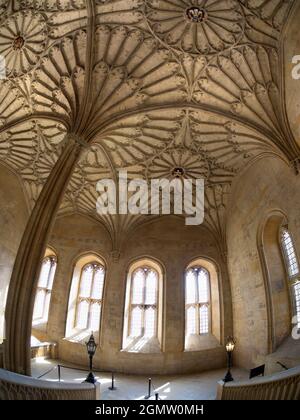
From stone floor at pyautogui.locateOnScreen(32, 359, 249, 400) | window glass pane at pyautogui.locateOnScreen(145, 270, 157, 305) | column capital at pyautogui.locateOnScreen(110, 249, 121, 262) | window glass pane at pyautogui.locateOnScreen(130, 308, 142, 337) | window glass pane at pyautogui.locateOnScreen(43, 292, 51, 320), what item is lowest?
stone floor at pyautogui.locateOnScreen(32, 359, 249, 400)

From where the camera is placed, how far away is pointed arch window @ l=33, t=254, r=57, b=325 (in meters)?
16.6

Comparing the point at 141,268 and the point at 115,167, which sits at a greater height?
the point at 115,167

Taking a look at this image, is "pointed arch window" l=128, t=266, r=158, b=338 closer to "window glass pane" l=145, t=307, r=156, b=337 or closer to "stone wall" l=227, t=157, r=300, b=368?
"window glass pane" l=145, t=307, r=156, b=337

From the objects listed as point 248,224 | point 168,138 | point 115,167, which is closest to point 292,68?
point 168,138

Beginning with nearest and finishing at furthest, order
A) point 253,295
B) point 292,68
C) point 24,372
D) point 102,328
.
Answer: point 24,372 < point 292,68 < point 253,295 < point 102,328

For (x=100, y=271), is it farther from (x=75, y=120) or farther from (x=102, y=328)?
(x=75, y=120)

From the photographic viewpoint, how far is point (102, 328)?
619 inches

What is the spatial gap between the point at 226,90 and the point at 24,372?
1140cm

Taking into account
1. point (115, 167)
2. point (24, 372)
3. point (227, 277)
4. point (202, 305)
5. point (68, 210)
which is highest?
point (115, 167)

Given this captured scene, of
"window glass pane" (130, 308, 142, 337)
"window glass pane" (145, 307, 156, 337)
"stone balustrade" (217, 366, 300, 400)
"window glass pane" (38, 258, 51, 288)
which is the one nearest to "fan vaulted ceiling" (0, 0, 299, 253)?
"window glass pane" (38, 258, 51, 288)

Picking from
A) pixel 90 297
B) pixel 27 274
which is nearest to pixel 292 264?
pixel 27 274

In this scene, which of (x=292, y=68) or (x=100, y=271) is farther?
(x=100, y=271)

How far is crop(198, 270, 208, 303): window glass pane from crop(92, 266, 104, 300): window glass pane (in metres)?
5.51

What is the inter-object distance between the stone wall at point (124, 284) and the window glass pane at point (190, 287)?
1.82 ft
